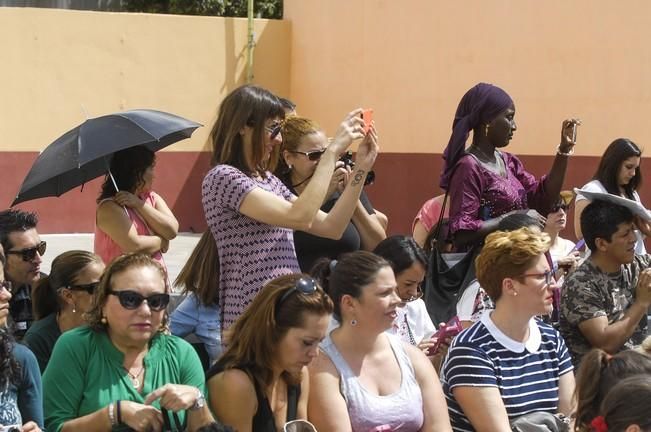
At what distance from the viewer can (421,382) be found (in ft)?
14.3

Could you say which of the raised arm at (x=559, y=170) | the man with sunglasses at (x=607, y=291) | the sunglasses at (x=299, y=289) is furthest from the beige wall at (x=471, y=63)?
the sunglasses at (x=299, y=289)

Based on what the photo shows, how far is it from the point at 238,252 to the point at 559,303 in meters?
1.77

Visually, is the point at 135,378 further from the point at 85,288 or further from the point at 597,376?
the point at 597,376

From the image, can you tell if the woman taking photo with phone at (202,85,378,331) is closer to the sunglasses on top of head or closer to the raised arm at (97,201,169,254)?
the sunglasses on top of head

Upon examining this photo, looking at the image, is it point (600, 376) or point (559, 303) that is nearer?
point (600, 376)

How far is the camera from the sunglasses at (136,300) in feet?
13.0

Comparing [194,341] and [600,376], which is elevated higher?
[600,376]

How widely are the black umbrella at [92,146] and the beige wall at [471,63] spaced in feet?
19.4

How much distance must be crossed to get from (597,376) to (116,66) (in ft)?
38.4

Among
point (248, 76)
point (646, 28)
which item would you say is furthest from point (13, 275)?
point (248, 76)

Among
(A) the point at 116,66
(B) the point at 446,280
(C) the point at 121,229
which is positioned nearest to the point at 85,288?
(C) the point at 121,229

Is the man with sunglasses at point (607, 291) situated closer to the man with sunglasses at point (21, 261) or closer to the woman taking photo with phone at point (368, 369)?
the woman taking photo with phone at point (368, 369)

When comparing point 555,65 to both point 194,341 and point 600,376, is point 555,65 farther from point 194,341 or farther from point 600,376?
point 600,376

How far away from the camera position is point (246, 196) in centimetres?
448
